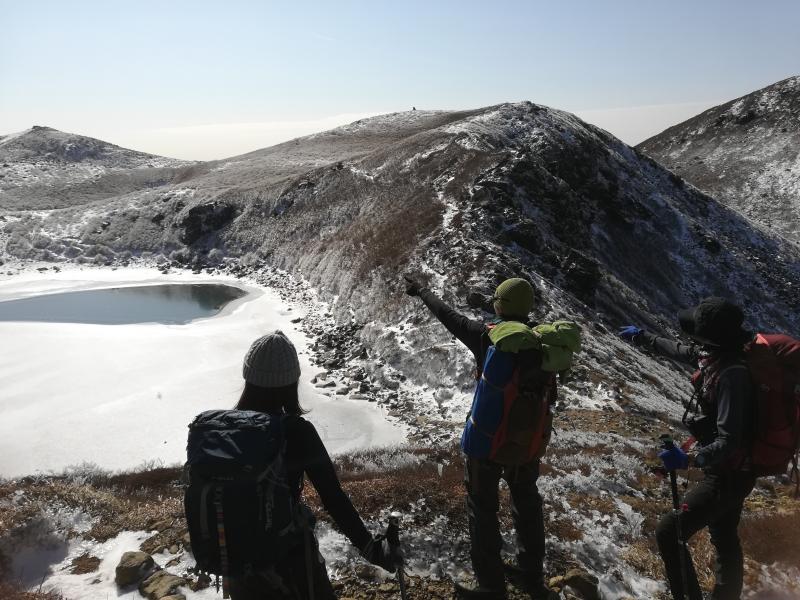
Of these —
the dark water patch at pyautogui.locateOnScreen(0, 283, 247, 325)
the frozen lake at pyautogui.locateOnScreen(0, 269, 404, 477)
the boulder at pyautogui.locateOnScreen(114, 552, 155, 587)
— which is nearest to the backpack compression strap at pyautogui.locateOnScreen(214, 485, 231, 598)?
the boulder at pyautogui.locateOnScreen(114, 552, 155, 587)

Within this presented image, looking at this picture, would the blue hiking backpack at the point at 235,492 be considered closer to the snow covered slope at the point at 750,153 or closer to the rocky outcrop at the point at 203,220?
the rocky outcrop at the point at 203,220

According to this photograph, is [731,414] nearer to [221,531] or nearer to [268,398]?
[268,398]

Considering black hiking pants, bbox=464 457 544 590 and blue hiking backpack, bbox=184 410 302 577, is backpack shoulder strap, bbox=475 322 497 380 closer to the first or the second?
black hiking pants, bbox=464 457 544 590

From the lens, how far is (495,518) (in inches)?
203

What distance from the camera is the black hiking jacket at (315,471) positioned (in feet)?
11.1

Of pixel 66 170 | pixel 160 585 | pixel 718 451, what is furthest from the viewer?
pixel 66 170

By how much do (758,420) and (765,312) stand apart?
41949 mm

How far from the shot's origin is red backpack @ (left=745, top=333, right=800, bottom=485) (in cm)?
452

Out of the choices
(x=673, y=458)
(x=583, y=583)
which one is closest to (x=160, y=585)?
(x=583, y=583)

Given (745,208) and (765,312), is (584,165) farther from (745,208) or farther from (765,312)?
(745,208)

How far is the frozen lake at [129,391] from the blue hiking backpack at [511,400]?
12009 millimetres

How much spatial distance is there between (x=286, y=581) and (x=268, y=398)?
1.22 meters

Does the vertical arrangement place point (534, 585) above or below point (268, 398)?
below

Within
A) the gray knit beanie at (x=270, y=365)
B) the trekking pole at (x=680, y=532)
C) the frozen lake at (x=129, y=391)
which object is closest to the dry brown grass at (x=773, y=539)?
the trekking pole at (x=680, y=532)
